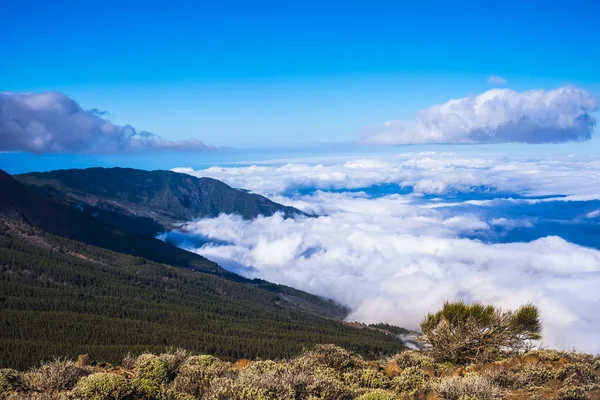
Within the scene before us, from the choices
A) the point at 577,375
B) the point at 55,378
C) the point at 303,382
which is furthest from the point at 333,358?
the point at 55,378

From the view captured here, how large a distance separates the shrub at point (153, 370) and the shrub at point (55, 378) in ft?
7.94

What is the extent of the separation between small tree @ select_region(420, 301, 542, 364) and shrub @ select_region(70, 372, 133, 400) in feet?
64.0

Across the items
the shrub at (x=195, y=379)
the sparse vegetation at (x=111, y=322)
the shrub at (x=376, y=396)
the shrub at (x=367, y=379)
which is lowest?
the sparse vegetation at (x=111, y=322)

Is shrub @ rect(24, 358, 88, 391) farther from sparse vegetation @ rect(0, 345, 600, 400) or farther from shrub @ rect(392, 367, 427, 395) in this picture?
shrub @ rect(392, 367, 427, 395)

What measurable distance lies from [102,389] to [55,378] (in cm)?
340

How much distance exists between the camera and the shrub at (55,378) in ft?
52.7

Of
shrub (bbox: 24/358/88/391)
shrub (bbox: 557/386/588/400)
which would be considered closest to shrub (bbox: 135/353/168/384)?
shrub (bbox: 24/358/88/391)

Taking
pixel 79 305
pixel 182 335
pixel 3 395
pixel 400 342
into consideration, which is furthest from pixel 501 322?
pixel 400 342

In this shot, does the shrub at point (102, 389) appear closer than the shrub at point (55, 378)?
Yes

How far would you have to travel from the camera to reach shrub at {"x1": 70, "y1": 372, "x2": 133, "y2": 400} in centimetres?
1380

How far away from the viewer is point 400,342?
594 feet

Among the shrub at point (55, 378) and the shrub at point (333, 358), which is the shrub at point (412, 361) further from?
the shrub at point (55, 378)

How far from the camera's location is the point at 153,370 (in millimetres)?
18797

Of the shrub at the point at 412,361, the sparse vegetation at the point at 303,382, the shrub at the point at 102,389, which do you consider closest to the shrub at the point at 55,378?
→ the sparse vegetation at the point at 303,382
